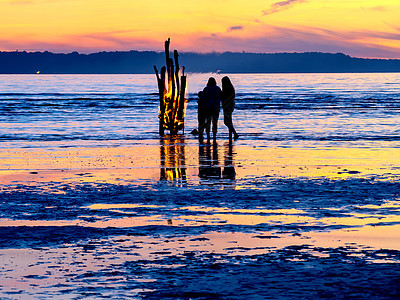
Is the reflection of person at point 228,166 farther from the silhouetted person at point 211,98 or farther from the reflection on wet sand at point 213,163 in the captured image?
the silhouetted person at point 211,98

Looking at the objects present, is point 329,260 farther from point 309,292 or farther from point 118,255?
point 118,255

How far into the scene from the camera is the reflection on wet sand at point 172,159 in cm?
1383

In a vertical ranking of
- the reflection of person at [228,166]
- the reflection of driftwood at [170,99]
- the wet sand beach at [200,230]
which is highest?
the reflection of driftwood at [170,99]

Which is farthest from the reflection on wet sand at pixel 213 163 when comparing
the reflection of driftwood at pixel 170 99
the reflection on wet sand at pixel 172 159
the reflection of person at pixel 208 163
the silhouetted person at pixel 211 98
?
the reflection of driftwood at pixel 170 99

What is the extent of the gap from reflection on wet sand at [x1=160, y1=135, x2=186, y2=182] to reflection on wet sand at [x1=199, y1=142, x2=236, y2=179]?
0.44 metres

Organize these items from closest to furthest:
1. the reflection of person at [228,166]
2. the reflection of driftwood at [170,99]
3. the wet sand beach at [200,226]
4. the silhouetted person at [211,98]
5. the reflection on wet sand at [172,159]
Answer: the wet sand beach at [200,226]
the reflection of person at [228,166]
the reflection on wet sand at [172,159]
the silhouetted person at [211,98]
the reflection of driftwood at [170,99]

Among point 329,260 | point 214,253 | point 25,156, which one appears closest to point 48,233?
point 214,253

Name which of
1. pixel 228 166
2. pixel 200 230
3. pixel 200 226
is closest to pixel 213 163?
pixel 228 166

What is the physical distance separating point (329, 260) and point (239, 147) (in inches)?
565

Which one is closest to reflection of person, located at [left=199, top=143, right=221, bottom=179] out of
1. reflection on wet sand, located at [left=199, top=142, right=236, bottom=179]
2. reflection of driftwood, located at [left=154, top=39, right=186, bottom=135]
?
reflection on wet sand, located at [left=199, top=142, right=236, bottom=179]

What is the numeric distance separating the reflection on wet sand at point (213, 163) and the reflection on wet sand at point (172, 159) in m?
0.44

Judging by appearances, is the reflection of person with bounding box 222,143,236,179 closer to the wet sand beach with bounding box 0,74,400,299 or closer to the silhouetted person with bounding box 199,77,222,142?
the wet sand beach with bounding box 0,74,400,299

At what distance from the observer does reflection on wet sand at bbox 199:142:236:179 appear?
13.8 meters

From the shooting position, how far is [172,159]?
56.1ft
